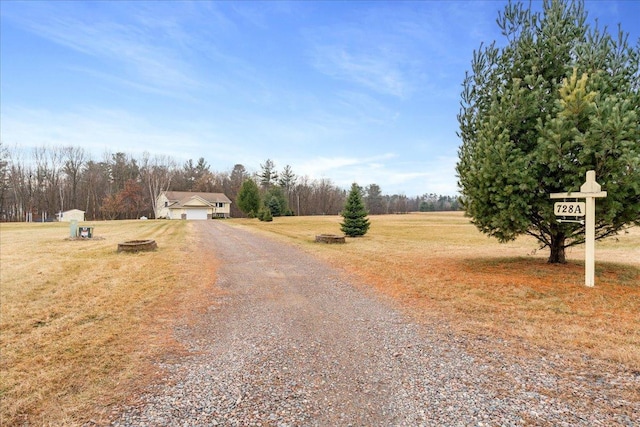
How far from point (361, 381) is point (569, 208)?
6141 mm

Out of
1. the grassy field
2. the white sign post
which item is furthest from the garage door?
the white sign post

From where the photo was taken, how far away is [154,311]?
5605 mm

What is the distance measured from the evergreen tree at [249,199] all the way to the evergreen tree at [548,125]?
1525 inches

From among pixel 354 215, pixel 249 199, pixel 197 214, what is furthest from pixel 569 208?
pixel 197 214

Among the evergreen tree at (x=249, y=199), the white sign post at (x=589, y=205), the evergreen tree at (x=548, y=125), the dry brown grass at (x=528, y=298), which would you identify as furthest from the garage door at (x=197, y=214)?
the white sign post at (x=589, y=205)

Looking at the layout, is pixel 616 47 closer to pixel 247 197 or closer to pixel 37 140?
pixel 247 197

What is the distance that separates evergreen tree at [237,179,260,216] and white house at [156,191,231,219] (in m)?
6.30

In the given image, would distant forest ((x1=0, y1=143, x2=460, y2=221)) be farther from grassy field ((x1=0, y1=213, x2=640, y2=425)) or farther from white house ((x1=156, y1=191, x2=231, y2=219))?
grassy field ((x1=0, y1=213, x2=640, y2=425))

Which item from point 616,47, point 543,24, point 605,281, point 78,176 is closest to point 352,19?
point 543,24

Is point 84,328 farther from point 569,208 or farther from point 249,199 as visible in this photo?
point 249,199

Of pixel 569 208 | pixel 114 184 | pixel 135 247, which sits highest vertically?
pixel 114 184

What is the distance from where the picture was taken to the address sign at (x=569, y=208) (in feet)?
20.8

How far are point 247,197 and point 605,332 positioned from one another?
4302cm

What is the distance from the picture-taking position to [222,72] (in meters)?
17.9
